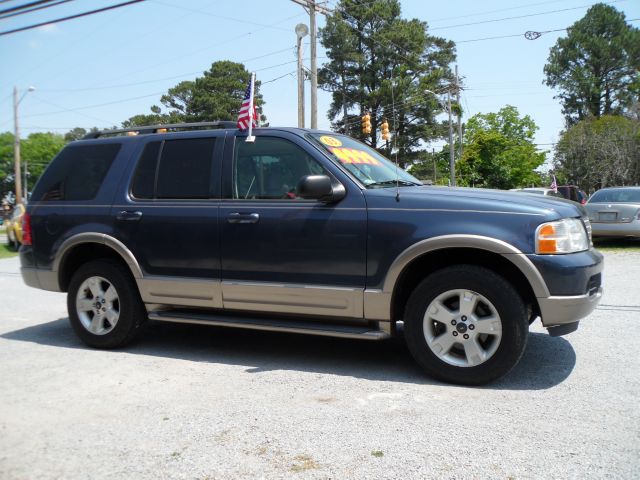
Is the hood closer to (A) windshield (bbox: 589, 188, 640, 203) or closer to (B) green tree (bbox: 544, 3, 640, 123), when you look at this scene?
(A) windshield (bbox: 589, 188, 640, 203)

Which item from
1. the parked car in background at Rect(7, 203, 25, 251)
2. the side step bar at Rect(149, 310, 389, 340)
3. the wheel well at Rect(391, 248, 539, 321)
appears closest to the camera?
the wheel well at Rect(391, 248, 539, 321)

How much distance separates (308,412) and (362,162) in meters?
2.20

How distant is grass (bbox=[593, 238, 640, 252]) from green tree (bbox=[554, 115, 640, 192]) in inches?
1223

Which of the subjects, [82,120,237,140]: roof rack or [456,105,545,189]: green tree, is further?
[456,105,545,189]: green tree

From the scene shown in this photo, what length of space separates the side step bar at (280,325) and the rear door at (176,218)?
4.8 inches

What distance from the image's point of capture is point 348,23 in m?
44.9

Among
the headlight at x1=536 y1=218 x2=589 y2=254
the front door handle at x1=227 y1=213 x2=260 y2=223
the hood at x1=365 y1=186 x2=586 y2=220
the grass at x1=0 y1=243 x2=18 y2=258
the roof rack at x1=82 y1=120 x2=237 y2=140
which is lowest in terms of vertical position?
the grass at x1=0 y1=243 x2=18 y2=258

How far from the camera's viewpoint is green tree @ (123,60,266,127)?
4762cm

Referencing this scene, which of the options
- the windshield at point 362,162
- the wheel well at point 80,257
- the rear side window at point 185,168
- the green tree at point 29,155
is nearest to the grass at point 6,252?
the wheel well at point 80,257

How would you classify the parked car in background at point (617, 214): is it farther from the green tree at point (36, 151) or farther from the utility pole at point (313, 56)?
the green tree at point (36, 151)

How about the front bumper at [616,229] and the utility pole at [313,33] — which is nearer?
the front bumper at [616,229]

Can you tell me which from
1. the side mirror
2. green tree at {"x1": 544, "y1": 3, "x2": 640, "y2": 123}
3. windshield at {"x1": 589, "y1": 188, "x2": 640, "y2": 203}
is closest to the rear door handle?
the side mirror

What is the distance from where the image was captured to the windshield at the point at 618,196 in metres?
12.9

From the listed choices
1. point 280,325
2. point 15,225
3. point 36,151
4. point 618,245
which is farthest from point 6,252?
point 36,151
